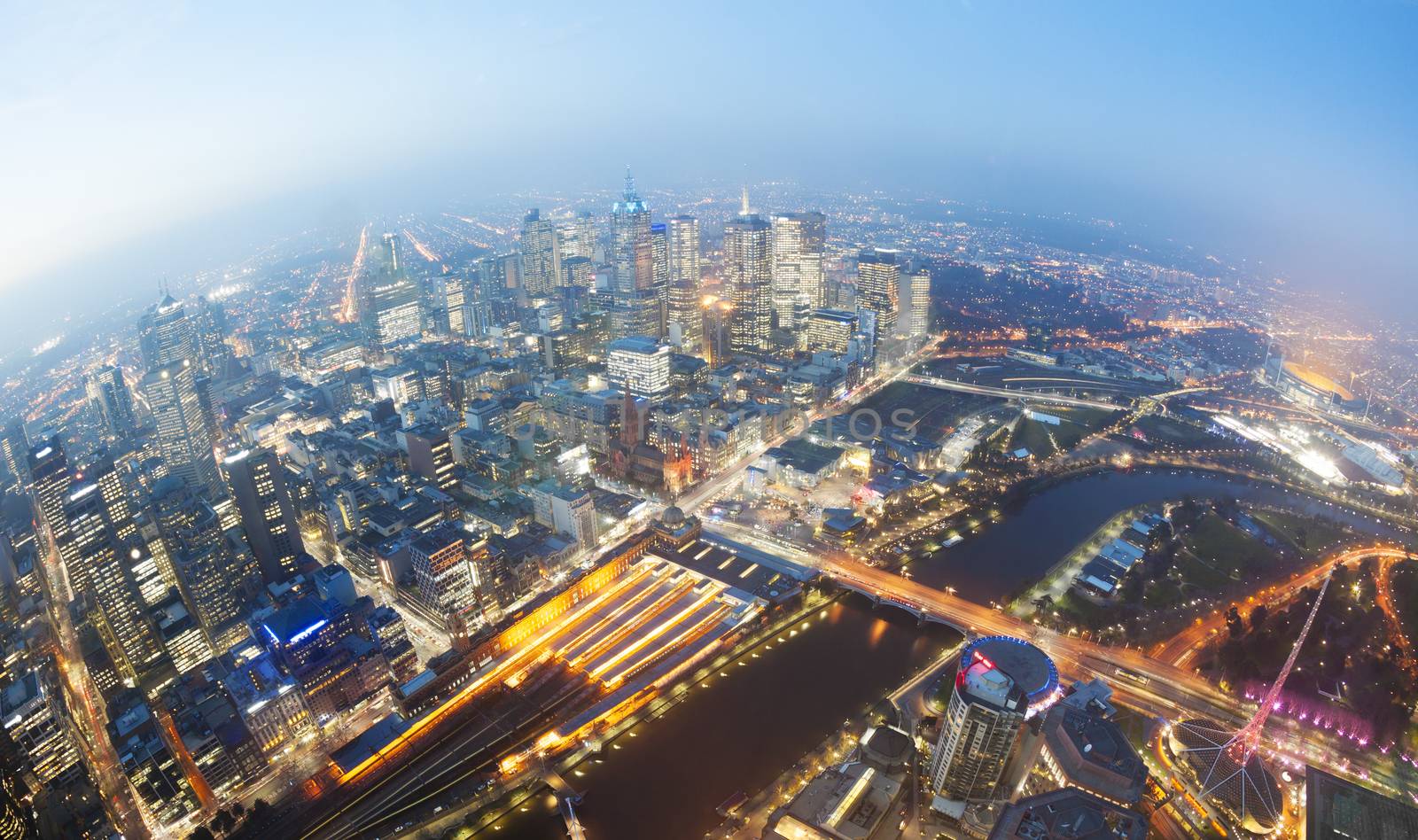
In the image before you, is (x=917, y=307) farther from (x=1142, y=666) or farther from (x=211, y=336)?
(x=211, y=336)

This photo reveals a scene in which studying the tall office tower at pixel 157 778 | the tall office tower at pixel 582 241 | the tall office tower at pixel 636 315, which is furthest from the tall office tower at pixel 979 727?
the tall office tower at pixel 582 241

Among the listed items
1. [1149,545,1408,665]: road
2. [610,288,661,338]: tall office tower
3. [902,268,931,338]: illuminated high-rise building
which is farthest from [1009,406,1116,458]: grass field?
[610,288,661,338]: tall office tower

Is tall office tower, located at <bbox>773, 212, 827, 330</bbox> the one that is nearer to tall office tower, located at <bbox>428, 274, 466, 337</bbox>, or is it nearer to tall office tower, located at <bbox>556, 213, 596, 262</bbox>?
tall office tower, located at <bbox>556, 213, 596, 262</bbox>

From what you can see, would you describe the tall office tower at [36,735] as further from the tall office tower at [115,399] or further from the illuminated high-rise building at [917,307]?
the illuminated high-rise building at [917,307]

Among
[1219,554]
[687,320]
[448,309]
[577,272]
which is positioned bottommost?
[1219,554]

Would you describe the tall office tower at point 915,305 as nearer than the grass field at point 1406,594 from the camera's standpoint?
No

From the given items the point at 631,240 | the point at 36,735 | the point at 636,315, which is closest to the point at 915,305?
the point at 636,315

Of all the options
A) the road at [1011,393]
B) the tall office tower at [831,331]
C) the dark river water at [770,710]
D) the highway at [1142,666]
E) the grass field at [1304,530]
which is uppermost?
the tall office tower at [831,331]

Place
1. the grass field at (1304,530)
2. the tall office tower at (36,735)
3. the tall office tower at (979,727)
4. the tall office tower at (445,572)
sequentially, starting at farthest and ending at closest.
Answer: the grass field at (1304,530) < the tall office tower at (445,572) < the tall office tower at (36,735) < the tall office tower at (979,727)

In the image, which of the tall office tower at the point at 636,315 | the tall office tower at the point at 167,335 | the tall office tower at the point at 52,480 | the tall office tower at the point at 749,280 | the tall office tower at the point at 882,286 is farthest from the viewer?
the tall office tower at the point at 882,286
